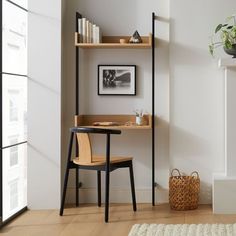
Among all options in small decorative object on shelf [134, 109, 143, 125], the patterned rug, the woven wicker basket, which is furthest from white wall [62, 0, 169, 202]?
the patterned rug

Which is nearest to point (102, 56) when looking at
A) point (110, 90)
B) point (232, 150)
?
point (110, 90)

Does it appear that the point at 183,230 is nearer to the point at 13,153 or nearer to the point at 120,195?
the point at 120,195

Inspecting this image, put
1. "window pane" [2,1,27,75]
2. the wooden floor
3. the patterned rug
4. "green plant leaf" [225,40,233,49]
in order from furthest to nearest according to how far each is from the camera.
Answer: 1. "green plant leaf" [225,40,233,49]
2. "window pane" [2,1,27,75]
3. the wooden floor
4. the patterned rug

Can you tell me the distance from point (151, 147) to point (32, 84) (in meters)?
1.37

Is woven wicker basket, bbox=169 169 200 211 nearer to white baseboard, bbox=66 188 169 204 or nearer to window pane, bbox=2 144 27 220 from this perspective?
white baseboard, bbox=66 188 169 204

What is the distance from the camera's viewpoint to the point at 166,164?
16.0 ft

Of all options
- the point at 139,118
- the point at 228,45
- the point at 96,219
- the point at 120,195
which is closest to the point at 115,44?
the point at 139,118

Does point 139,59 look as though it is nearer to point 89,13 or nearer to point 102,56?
point 102,56

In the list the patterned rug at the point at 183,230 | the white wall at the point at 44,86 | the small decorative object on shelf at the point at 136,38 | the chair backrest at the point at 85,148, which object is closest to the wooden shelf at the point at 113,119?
the white wall at the point at 44,86

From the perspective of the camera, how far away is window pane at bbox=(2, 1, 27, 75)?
163 inches

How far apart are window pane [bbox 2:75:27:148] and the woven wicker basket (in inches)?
60.9

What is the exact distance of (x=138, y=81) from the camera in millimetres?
4879

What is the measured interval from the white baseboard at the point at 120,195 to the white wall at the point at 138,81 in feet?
0.03

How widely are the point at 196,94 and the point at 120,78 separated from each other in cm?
80
